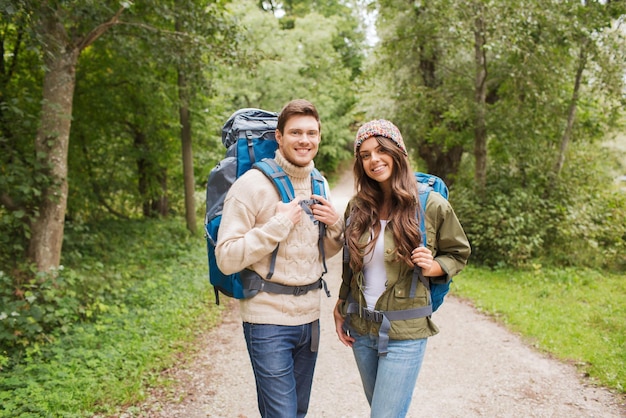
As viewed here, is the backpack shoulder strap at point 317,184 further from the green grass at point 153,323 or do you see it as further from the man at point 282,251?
the green grass at point 153,323

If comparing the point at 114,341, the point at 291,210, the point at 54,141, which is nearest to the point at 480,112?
the point at 54,141

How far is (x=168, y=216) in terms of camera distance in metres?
14.1

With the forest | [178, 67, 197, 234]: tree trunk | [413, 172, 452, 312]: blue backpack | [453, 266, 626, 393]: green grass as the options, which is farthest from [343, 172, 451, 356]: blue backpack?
[178, 67, 197, 234]: tree trunk

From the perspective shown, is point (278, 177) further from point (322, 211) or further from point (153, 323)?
point (153, 323)

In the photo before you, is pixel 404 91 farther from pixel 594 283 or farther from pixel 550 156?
pixel 594 283

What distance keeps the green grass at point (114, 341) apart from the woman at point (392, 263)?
2.57 m

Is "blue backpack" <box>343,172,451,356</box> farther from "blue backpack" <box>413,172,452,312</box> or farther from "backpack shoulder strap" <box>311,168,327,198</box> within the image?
"backpack shoulder strap" <box>311,168,327,198</box>

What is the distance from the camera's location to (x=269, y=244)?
2182 millimetres

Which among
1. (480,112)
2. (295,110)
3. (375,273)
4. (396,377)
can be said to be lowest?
(396,377)

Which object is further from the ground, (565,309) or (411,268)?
(411,268)

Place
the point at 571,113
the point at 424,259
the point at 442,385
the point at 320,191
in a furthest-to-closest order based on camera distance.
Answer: the point at 571,113
the point at 442,385
the point at 320,191
the point at 424,259

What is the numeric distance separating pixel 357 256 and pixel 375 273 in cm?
13

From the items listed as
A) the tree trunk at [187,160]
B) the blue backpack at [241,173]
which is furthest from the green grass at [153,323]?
the blue backpack at [241,173]

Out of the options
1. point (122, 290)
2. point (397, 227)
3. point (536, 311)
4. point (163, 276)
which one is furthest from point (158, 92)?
point (397, 227)
